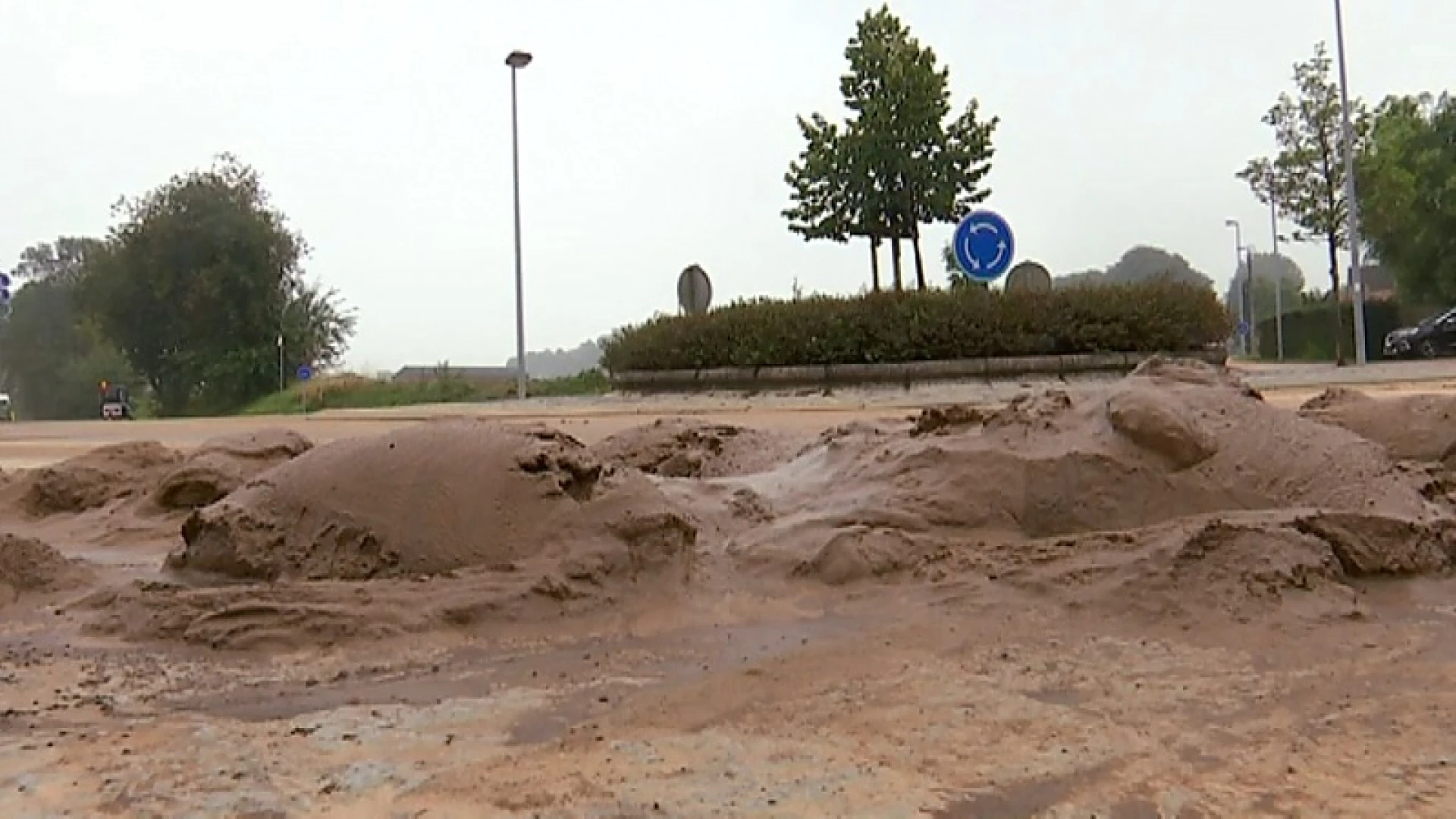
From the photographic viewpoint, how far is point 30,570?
4758 millimetres

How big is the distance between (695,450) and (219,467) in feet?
8.19

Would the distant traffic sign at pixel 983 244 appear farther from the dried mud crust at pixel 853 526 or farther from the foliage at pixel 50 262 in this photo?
the foliage at pixel 50 262

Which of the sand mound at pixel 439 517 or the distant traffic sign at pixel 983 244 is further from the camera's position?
the distant traffic sign at pixel 983 244

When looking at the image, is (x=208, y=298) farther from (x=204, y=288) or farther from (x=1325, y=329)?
(x=1325, y=329)

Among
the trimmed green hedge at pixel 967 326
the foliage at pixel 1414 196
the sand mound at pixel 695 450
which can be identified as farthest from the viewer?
the foliage at pixel 1414 196

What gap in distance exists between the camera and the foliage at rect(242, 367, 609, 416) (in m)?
25.8

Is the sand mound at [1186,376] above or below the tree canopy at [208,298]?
below

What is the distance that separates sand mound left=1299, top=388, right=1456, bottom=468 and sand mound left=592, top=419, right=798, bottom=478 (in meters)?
2.72

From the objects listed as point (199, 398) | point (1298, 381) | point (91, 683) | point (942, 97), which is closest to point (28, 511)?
point (91, 683)

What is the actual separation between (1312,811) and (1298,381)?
48.4 feet

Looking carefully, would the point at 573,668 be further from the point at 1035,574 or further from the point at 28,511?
the point at 28,511

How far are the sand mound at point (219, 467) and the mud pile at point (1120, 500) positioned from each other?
111 inches

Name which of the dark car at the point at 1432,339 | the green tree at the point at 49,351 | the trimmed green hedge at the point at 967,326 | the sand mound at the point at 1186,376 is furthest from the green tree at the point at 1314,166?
the green tree at the point at 49,351

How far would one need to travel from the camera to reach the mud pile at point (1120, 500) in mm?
4320
